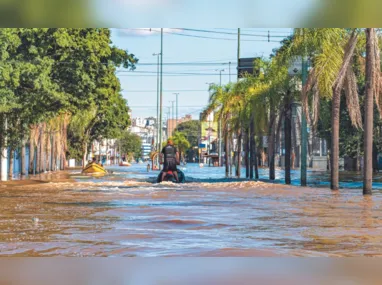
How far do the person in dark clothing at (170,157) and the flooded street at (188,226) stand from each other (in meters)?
7.47

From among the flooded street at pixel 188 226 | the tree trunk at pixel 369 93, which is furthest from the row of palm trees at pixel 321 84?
the flooded street at pixel 188 226

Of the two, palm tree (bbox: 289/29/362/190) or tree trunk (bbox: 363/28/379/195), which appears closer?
tree trunk (bbox: 363/28/379/195)

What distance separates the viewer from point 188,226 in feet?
47.6

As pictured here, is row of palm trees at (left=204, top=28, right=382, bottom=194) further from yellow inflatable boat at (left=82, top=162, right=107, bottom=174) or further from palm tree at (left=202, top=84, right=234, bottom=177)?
yellow inflatable boat at (left=82, top=162, right=107, bottom=174)

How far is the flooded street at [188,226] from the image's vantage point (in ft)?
35.9

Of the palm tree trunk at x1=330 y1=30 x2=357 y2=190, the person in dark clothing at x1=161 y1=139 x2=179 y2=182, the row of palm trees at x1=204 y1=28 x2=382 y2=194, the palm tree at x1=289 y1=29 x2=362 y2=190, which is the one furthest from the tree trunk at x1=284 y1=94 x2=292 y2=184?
the palm tree at x1=289 y1=29 x2=362 y2=190

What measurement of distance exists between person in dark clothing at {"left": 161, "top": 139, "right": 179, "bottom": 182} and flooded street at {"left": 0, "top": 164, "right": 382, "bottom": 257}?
7.47 meters

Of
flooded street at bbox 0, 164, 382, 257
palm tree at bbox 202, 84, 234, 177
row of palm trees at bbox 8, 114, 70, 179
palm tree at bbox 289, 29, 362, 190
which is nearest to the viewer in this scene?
flooded street at bbox 0, 164, 382, 257

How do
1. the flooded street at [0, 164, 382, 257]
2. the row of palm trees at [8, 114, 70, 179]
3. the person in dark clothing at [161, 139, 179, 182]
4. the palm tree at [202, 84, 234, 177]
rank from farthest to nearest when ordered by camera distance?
the row of palm trees at [8, 114, 70, 179] < the palm tree at [202, 84, 234, 177] < the person in dark clothing at [161, 139, 179, 182] < the flooded street at [0, 164, 382, 257]

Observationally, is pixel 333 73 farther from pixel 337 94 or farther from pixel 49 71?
pixel 49 71

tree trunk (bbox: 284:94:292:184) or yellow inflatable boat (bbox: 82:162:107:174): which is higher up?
tree trunk (bbox: 284:94:292:184)

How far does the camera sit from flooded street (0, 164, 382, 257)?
10938mm

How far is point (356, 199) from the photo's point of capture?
2316cm

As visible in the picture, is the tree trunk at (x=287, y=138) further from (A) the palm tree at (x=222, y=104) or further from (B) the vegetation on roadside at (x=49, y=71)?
(A) the palm tree at (x=222, y=104)
